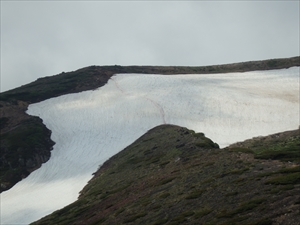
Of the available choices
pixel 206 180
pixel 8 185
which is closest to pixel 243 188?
pixel 206 180

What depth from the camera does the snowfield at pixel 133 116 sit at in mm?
56156

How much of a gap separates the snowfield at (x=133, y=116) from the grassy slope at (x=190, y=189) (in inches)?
280

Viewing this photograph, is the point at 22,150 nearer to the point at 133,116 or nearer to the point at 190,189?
the point at 133,116

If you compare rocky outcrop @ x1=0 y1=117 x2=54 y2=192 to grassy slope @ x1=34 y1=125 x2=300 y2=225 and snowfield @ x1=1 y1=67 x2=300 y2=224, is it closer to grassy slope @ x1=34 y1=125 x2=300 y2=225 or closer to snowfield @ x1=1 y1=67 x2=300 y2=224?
snowfield @ x1=1 y1=67 x2=300 y2=224

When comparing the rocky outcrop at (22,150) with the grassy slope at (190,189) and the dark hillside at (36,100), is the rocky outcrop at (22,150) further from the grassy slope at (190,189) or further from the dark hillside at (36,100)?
the grassy slope at (190,189)

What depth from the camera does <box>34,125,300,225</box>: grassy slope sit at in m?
22.1

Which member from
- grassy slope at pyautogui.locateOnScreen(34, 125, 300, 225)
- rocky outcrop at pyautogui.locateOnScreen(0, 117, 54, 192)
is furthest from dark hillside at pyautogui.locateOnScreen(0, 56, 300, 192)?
grassy slope at pyautogui.locateOnScreen(34, 125, 300, 225)

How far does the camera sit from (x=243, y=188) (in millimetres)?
25844

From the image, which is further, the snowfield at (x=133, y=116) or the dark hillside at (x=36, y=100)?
the dark hillside at (x=36, y=100)

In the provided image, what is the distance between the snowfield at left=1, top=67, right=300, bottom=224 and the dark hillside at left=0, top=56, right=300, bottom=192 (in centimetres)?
217

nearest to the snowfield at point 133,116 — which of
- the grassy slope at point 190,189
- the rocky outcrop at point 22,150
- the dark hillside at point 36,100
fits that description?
the rocky outcrop at point 22,150

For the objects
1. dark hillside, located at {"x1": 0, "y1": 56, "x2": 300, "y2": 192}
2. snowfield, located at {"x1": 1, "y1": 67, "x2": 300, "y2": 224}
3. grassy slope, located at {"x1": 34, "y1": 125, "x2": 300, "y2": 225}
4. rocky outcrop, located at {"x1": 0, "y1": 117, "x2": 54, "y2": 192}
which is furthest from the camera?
dark hillside, located at {"x1": 0, "y1": 56, "x2": 300, "y2": 192}

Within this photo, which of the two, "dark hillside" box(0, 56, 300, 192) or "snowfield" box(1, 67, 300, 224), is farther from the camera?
"dark hillside" box(0, 56, 300, 192)

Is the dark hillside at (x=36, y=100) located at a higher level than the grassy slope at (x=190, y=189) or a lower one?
higher
